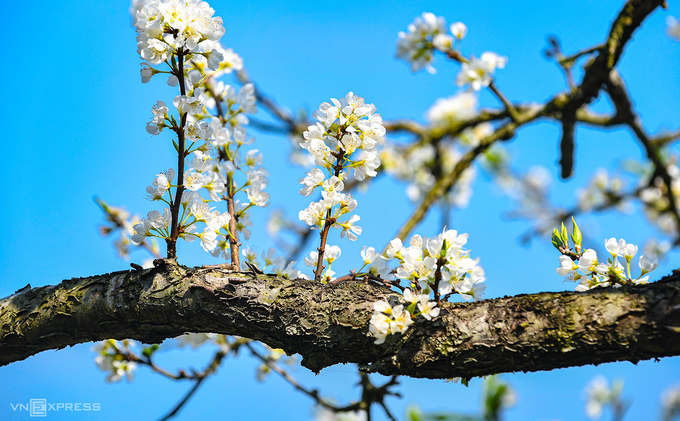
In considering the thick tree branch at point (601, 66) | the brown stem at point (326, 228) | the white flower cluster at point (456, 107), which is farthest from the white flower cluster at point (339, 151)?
the white flower cluster at point (456, 107)

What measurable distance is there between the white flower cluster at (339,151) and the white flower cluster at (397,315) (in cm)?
30

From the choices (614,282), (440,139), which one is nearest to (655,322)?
(614,282)

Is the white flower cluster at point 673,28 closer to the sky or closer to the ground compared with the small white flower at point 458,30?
closer to the sky

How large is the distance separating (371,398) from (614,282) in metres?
1.09

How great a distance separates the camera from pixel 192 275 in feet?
4.62

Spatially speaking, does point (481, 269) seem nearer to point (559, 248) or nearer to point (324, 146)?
point (559, 248)

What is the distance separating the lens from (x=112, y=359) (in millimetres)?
2354

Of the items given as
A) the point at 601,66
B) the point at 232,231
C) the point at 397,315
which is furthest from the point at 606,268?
the point at 232,231

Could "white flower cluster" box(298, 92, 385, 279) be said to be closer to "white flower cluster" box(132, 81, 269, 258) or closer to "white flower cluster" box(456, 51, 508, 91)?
"white flower cluster" box(132, 81, 269, 258)

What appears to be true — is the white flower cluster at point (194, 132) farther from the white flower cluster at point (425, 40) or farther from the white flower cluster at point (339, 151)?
the white flower cluster at point (425, 40)

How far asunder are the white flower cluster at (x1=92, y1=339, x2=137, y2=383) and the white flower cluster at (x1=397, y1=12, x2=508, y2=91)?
221 cm

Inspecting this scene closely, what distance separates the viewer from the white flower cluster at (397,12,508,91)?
249 centimetres

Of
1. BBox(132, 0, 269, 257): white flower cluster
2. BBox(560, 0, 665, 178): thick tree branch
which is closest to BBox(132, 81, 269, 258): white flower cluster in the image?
BBox(132, 0, 269, 257): white flower cluster

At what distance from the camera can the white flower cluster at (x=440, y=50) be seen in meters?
2.49
